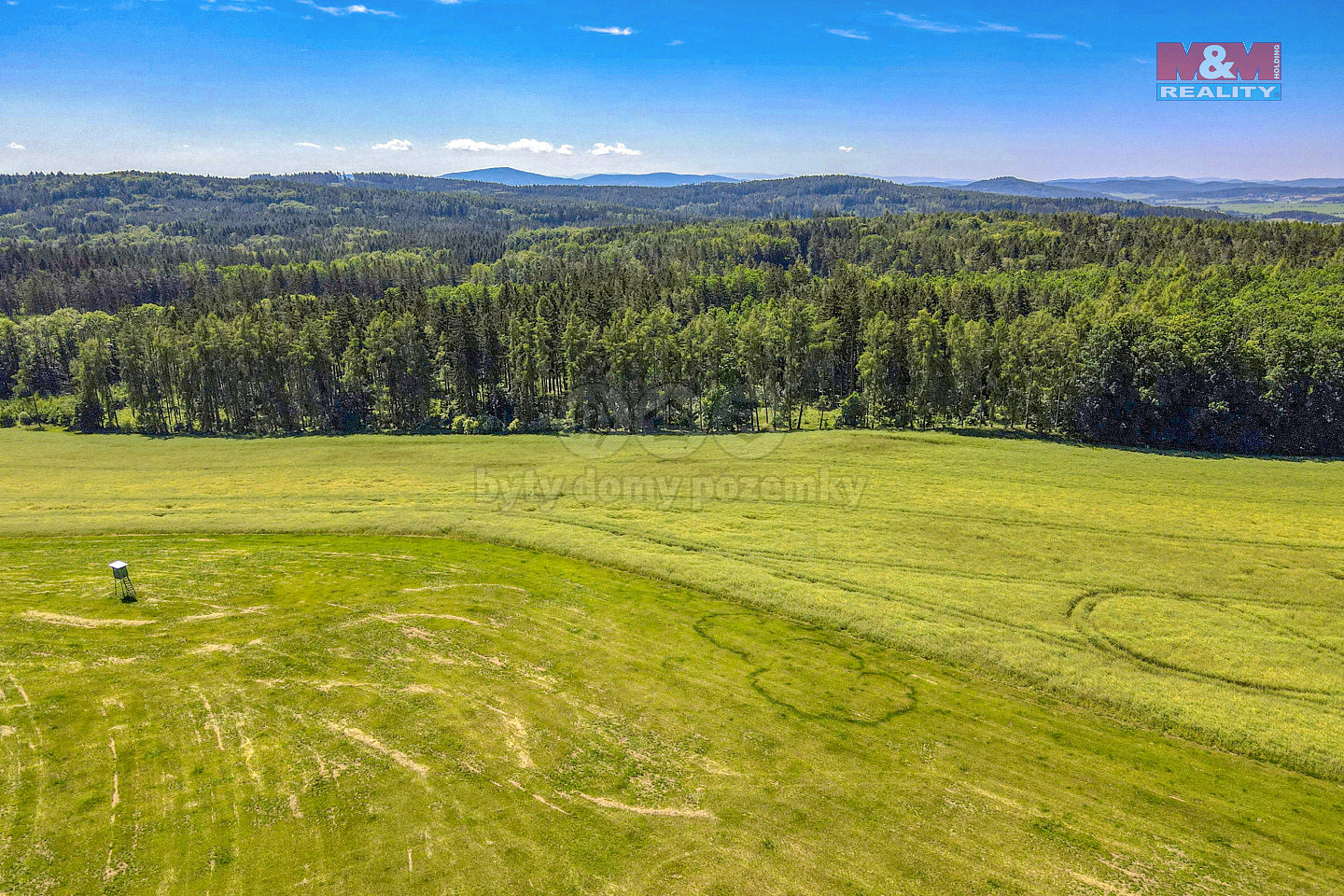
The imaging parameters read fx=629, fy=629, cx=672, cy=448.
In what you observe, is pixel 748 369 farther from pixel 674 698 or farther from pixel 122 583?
pixel 122 583

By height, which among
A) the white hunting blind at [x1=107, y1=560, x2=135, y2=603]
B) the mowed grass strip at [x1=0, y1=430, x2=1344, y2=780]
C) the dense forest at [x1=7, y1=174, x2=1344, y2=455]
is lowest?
the mowed grass strip at [x1=0, y1=430, x2=1344, y2=780]

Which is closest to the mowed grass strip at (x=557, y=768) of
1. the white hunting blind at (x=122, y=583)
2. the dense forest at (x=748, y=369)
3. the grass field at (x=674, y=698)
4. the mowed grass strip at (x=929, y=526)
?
the grass field at (x=674, y=698)

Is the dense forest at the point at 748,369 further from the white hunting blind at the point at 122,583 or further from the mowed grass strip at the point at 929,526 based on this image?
the white hunting blind at the point at 122,583

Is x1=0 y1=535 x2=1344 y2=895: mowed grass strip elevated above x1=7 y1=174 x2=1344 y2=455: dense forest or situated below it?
below

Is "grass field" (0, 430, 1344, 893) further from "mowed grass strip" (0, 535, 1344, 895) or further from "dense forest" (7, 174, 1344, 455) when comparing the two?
"dense forest" (7, 174, 1344, 455)

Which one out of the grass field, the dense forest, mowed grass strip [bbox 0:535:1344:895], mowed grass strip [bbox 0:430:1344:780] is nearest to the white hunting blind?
mowed grass strip [bbox 0:535:1344:895]

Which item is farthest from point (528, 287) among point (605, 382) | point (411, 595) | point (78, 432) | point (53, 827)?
point (53, 827)

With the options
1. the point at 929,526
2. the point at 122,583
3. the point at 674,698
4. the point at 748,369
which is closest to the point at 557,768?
the point at 674,698
